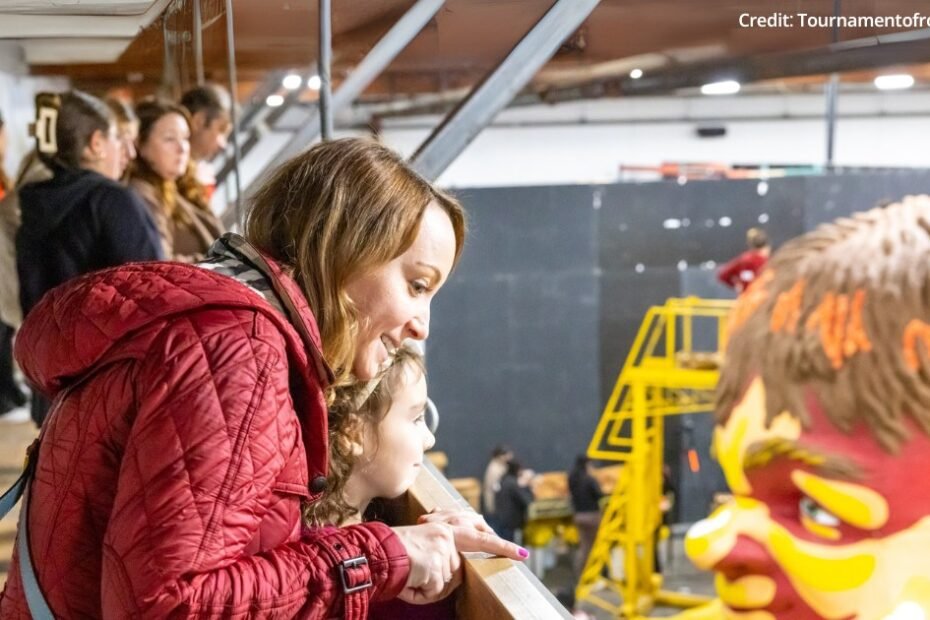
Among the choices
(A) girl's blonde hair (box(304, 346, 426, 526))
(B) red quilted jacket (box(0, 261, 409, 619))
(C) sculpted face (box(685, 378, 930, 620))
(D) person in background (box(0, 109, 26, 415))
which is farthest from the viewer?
(C) sculpted face (box(685, 378, 930, 620))

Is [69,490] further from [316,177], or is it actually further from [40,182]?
[40,182]

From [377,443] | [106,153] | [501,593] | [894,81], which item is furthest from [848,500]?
[894,81]

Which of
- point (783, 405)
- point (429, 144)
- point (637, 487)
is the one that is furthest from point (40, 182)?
point (637, 487)

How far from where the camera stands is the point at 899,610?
3021 mm

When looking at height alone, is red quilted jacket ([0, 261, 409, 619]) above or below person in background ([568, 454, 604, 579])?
above

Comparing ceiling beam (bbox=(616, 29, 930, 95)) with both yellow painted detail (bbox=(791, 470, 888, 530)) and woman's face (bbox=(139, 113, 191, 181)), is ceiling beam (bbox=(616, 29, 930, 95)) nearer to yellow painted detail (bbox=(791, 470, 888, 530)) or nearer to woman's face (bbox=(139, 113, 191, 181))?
yellow painted detail (bbox=(791, 470, 888, 530))

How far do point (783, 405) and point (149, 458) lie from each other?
Answer: 106 inches

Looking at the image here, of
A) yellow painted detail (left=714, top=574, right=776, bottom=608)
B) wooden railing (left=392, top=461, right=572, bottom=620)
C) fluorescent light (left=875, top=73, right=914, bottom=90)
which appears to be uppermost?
fluorescent light (left=875, top=73, right=914, bottom=90)

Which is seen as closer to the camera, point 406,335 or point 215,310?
point 215,310

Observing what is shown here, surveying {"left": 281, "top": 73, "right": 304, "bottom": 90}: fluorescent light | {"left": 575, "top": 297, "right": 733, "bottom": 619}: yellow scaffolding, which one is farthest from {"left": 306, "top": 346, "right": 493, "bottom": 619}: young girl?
{"left": 575, "top": 297, "right": 733, "bottom": 619}: yellow scaffolding

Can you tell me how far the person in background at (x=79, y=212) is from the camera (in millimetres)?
2150

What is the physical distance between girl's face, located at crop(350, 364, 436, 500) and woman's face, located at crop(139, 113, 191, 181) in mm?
1569

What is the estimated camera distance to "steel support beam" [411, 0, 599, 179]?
1.91 meters

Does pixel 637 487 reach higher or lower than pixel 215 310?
lower
